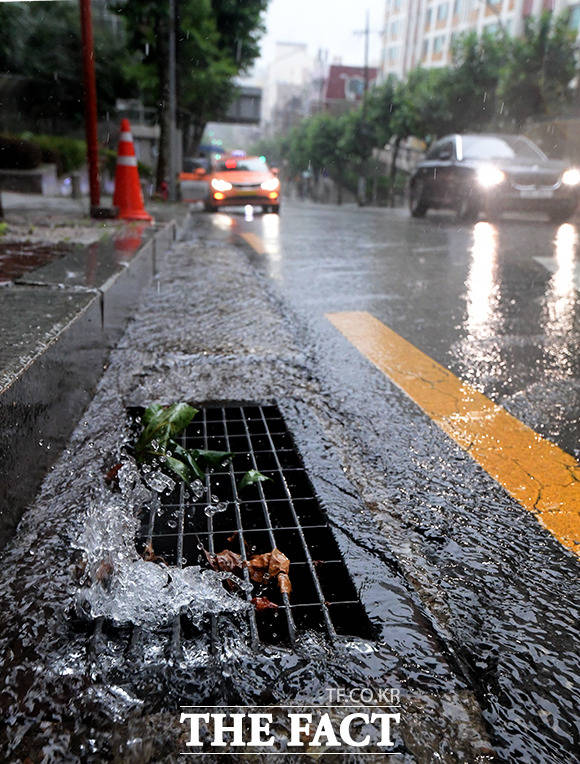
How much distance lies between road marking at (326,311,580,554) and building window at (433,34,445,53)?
2248 inches

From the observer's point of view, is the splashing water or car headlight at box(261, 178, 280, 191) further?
car headlight at box(261, 178, 280, 191)

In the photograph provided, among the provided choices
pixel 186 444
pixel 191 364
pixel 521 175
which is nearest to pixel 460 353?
pixel 191 364

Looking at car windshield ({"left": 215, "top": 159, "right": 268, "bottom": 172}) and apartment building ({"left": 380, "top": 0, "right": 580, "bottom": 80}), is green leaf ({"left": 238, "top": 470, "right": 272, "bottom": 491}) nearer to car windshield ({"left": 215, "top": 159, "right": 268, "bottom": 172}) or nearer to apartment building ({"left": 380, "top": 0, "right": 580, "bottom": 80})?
car windshield ({"left": 215, "top": 159, "right": 268, "bottom": 172})

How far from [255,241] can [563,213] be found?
6.10 meters

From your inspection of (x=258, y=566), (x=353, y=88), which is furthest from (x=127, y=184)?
(x=353, y=88)

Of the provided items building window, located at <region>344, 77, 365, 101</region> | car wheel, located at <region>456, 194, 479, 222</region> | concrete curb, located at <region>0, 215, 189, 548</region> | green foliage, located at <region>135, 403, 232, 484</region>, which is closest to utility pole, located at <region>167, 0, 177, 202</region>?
car wheel, located at <region>456, 194, 479, 222</region>

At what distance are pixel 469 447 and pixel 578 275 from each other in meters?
4.14

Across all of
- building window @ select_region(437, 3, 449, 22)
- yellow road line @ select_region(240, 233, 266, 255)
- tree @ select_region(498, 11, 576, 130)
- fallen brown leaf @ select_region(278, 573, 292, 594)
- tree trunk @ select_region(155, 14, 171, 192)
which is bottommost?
yellow road line @ select_region(240, 233, 266, 255)

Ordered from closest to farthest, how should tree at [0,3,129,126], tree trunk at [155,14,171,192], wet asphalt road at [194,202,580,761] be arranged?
wet asphalt road at [194,202,580,761]
tree trunk at [155,14,171,192]
tree at [0,3,129,126]

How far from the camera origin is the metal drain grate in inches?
50.3

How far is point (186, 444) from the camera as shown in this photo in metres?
2.02

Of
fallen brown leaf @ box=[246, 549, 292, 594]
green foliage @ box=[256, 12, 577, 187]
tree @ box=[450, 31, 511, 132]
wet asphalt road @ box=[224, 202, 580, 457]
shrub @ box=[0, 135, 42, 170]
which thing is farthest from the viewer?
tree @ box=[450, 31, 511, 132]

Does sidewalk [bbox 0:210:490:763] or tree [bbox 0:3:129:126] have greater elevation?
tree [bbox 0:3:129:126]

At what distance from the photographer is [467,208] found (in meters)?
11.2
